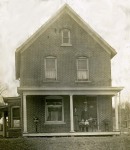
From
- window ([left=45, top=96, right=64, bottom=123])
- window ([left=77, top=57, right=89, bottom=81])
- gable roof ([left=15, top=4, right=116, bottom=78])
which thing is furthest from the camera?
window ([left=77, top=57, right=89, bottom=81])

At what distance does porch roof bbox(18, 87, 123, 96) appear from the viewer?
78.6ft

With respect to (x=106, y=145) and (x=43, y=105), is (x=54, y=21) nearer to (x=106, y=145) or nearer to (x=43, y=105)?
(x=43, y=105)

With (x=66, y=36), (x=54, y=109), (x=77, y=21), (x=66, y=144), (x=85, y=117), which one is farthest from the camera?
(x=66, y=36)

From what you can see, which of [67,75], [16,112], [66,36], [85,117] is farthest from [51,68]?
[16,112]

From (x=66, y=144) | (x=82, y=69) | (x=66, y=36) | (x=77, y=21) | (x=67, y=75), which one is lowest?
(x=66, y=144)

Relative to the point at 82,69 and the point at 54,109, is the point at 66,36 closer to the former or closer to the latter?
the point at 82,69

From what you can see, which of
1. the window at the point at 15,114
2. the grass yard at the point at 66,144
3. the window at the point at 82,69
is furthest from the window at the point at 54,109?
the grass yard at the point at 66,144

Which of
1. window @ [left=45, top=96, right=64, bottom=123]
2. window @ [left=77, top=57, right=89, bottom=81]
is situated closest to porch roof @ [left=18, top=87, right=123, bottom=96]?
window @ [left=45, top=96, right=64, bottom=123]

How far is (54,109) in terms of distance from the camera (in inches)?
998

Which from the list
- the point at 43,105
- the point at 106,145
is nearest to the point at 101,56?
the point at 43,105

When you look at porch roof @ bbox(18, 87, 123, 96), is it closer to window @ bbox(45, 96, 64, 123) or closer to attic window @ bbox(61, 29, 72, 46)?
window @ bbox(45, 96, 64, 123)

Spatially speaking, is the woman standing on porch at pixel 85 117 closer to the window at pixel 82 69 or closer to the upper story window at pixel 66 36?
the window at pixel 82 69

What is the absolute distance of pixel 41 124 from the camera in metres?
25.0

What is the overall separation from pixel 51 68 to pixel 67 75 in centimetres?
112
